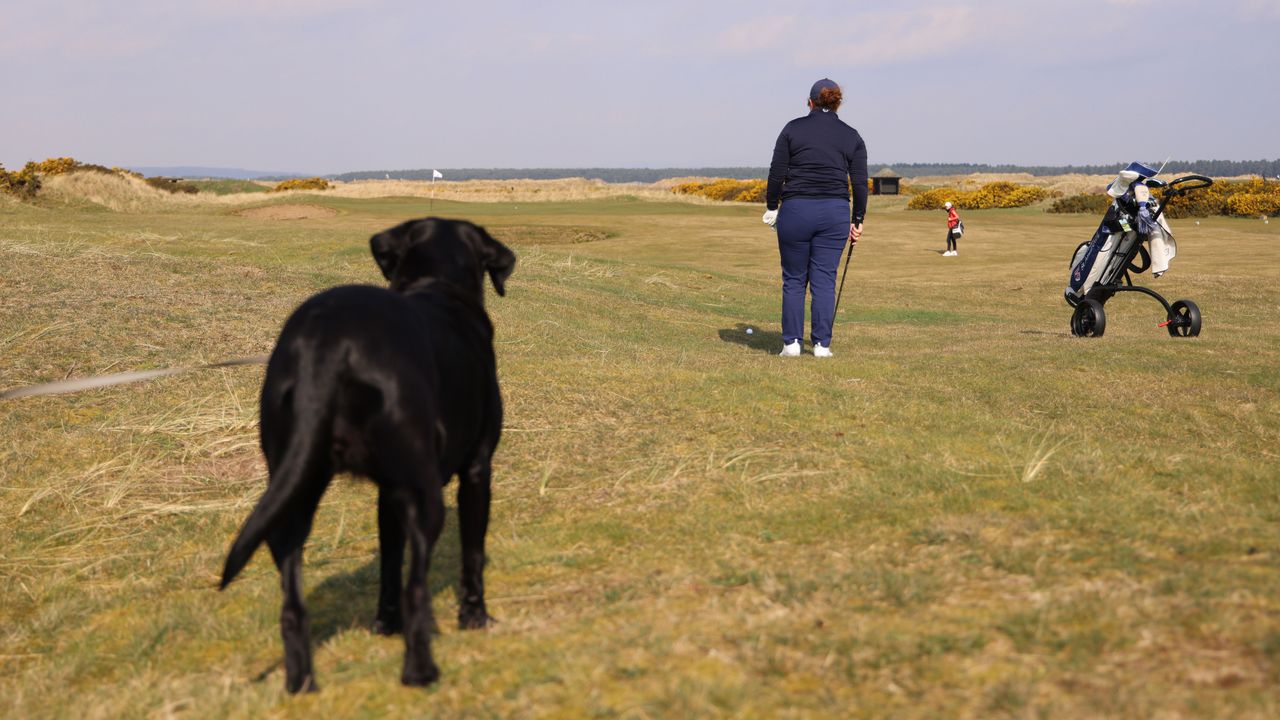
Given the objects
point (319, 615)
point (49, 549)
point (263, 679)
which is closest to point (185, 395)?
point (49, 549)

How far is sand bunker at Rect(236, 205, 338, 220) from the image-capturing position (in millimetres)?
38972

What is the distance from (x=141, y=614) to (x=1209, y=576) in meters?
4.57

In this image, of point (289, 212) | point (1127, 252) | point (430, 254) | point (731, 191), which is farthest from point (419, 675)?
point (731, 191)

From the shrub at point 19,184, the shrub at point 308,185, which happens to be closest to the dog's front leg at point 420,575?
the shrub at point 19,184

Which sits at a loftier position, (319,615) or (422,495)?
(422,495)

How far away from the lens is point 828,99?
1119cm

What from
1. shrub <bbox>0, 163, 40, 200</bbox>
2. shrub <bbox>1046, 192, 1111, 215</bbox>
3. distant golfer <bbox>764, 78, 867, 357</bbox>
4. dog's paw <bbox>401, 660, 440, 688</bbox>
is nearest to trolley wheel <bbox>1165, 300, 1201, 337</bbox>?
distant golfer <bbox>764, 78, 867, 357</bbox>

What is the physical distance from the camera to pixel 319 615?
15.4ft

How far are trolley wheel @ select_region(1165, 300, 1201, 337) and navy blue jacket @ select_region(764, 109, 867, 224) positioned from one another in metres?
4.94

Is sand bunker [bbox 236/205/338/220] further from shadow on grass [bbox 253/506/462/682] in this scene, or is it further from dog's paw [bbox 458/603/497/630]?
dog's paw [bbox 458/603/497/630]

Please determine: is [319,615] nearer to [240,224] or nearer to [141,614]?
[141,614]

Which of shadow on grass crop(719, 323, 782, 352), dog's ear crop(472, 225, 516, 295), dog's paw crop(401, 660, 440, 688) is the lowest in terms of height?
shadow on grass crop(719, 323, 782, 352)

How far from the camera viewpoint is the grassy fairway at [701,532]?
3.53 m

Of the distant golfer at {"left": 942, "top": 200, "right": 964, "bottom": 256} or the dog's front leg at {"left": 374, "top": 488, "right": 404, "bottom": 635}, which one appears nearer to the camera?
the dog's front leg at {"left": 374, "top": 488, "right": 404, "bottom": 635}
